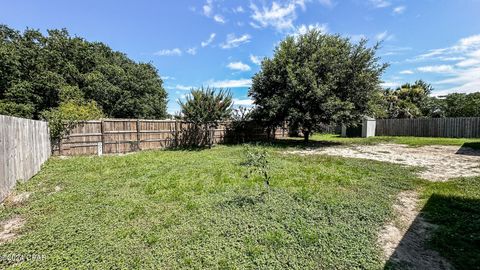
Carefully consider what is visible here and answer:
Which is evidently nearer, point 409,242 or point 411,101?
point 409,242

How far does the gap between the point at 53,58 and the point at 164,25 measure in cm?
1474

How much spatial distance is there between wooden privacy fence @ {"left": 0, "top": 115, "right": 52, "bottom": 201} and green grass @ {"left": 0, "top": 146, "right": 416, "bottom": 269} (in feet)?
1.22

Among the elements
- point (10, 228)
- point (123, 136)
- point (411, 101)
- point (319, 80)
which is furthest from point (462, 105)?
point (10, 228)

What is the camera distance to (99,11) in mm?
11117

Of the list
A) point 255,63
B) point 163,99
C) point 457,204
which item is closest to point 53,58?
point 163,99

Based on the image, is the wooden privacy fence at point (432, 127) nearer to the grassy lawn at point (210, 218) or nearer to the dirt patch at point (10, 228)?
the grassy lawn at point (210, 218)

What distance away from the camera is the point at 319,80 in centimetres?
1259

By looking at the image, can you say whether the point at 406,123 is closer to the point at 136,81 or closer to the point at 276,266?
the point at 276,266

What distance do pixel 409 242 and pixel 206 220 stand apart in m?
2.54

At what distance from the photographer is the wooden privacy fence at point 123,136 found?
31.1 feet

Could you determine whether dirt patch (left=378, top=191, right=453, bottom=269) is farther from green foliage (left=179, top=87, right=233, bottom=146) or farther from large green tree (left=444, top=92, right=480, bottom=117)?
large green tree (left=444, top=92, right=480, bottom=117)

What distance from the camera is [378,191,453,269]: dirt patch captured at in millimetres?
2418

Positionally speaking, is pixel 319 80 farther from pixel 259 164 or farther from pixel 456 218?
pixel 456 218

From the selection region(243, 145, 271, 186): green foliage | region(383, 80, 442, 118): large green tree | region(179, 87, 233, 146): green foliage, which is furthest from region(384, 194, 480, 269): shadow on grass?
region(383, 80, 442, 118): large green tree
